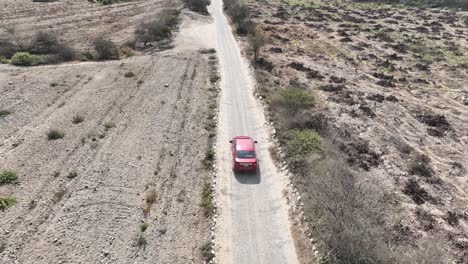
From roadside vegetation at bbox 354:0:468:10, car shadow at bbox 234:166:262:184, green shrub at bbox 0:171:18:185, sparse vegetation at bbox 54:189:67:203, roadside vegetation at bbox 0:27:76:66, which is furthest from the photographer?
roadside vegetation at bbox 354:0:468:10

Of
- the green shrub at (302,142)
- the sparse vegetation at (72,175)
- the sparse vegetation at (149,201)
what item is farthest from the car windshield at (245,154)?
the sparse vegetation at (72,175)

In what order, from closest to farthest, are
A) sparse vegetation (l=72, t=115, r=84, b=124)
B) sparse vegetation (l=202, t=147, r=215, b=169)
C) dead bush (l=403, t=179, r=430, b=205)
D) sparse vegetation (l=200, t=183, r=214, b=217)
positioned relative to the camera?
sparse vegetation (l=200, t=183, r=214, b=217), dead bush (l=403, t=179, r=430, b=205), sparse vegetation (l=202, t=147, r=215, b=169), sparse vegetation (l=72, t=115, r=84, b=124)

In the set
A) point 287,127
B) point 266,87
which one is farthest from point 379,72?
Result: point 287,127

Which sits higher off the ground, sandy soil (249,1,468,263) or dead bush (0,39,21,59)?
dead bush (0,39,21,59)

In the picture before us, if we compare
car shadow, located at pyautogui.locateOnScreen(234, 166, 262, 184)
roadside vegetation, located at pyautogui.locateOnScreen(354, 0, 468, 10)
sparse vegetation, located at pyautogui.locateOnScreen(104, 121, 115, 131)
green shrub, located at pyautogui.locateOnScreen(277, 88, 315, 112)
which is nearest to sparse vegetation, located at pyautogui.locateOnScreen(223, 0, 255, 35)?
green shrub, located at pyautogui.locateOnScreen(277, 88, 315, 112)

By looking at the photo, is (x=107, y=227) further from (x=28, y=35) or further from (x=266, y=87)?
(x=28, y=35)

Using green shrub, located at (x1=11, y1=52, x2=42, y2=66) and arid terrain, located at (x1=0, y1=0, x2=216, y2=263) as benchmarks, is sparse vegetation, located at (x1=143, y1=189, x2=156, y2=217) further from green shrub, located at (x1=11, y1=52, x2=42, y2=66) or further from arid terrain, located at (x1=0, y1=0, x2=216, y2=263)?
green shrub, located at (x1=11, y1=52, x2=42, y2=66)
